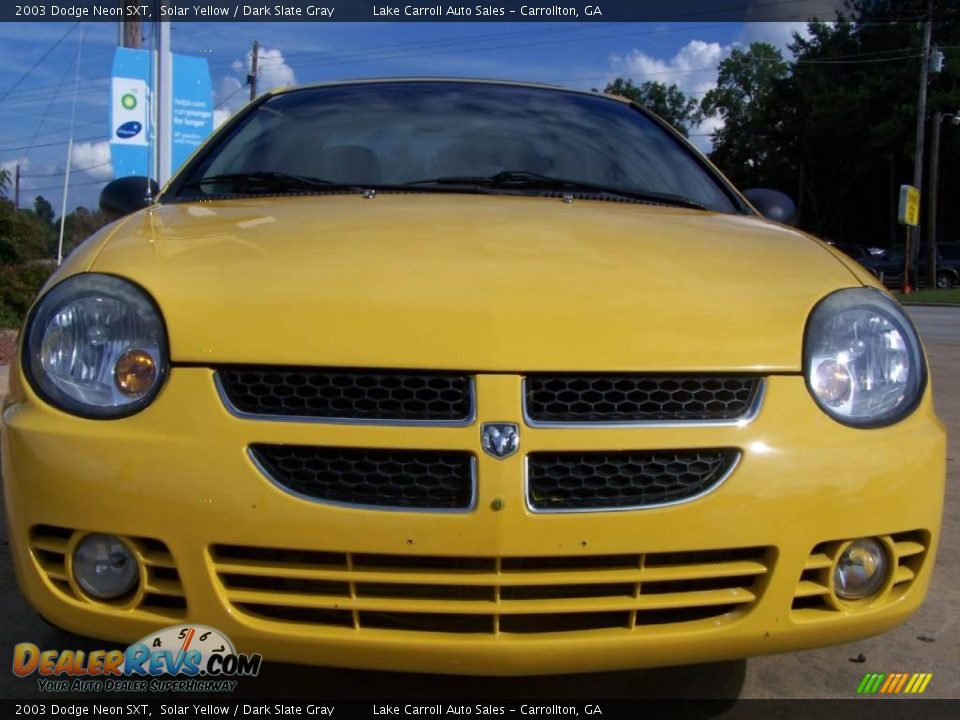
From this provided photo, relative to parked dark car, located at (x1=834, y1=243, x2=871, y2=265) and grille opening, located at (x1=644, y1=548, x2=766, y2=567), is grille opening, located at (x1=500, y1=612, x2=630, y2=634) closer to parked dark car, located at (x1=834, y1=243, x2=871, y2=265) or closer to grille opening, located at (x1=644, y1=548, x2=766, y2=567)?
grille opening, located at (x1=644, y1=548, x2=766, y2=567)

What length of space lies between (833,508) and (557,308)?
2.04ft

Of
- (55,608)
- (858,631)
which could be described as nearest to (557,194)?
(858,631)

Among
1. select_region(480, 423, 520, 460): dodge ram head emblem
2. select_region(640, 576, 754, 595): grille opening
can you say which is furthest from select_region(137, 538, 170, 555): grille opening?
select_region(640, 576, 754, 595): grille opening

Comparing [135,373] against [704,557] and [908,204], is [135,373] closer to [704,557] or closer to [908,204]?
[704,557]

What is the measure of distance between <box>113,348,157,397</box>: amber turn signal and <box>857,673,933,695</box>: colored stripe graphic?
1756 mm

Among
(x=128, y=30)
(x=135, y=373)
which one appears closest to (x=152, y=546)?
(x=135, y=373)

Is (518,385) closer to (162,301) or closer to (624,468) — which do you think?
(624,468)

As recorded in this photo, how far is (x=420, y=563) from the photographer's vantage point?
68.0 inches

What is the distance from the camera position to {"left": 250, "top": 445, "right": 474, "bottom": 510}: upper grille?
1725 millimetres

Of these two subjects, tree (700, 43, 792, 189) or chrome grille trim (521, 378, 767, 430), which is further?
tree (700, 43, 792, 189)

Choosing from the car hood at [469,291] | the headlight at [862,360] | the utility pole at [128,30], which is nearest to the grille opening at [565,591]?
the car hood at [469,291]

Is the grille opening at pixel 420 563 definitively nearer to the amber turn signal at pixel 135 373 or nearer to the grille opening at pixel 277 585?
the grille opening at pixel 277 585

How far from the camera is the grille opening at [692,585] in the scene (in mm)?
1787

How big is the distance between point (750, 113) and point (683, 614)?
187 feet
